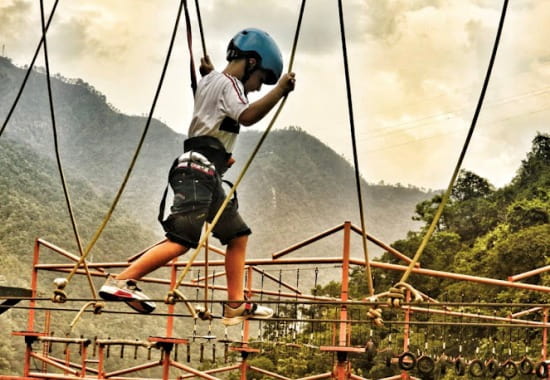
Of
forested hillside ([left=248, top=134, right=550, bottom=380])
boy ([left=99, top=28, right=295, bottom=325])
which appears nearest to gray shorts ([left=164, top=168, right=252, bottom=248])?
boy ([left=99, top=28, right=295, bottom=325])

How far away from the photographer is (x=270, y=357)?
29.5m

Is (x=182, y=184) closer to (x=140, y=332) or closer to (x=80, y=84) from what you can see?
(x=140, y=332)

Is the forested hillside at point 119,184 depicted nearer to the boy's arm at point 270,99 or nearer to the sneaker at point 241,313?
the sneaker at point 241,313

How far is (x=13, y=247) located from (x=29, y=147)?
19205 mm

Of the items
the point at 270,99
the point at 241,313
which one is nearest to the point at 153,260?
the point at 241,313

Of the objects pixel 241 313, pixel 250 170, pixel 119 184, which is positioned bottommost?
pixel 241 313

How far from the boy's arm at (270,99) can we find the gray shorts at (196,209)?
0.34 meters

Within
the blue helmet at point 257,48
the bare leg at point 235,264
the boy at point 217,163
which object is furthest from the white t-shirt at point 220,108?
the bare leg at point 235,264

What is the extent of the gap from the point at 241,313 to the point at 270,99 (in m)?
1.09

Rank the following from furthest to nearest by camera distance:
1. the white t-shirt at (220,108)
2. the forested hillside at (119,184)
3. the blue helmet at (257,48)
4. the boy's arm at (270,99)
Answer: the forested hillside at (119,184), the blue helmet at (257,48), the white t-shirt at (220,108), the boy's arm at (270,99)

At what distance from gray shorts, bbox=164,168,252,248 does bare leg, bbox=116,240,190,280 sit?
0.04 meters

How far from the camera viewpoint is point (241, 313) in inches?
182

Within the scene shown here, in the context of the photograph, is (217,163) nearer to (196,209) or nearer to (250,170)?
(196,209)

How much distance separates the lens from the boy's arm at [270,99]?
4121 mm
